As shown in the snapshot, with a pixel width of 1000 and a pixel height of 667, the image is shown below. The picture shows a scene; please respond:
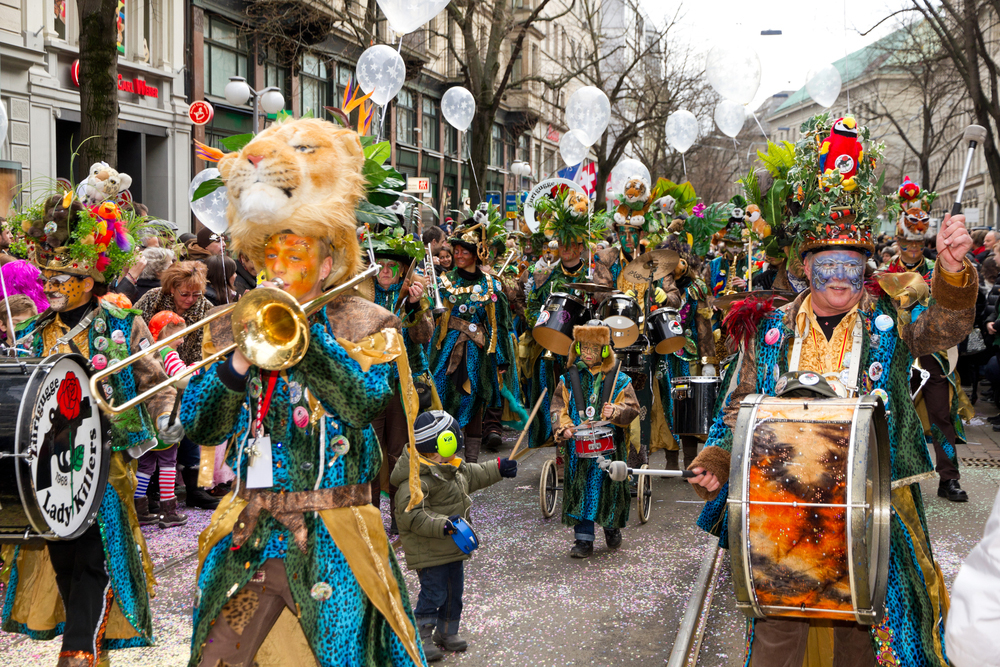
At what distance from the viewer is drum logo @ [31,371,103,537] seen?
342cm

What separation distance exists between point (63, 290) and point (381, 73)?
675 cm

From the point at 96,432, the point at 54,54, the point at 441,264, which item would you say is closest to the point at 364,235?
the point at 96,432

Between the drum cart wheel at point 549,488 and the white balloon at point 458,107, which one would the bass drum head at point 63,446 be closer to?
the drum cart wheel at point 549,488

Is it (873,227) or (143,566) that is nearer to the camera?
(873,227)

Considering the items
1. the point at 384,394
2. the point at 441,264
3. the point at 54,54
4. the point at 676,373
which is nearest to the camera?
the point at 384,394

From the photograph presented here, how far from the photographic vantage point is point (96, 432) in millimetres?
3824

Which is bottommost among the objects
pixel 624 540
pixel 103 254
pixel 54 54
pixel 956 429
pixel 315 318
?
pixel 624 540

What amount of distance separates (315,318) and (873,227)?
2259 millimetres

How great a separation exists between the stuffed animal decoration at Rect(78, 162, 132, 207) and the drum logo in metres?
1.27

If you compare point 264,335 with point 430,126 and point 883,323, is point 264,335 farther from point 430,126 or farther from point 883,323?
point 430,126

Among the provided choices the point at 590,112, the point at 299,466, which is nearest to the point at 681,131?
the point at 590,112

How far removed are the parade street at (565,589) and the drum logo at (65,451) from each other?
1028 mm

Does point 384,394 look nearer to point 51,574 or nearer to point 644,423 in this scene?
point 51,574

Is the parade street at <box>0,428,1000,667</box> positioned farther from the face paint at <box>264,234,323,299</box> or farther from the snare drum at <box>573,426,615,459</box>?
the face paint at <box>264,234,323,299</box>
